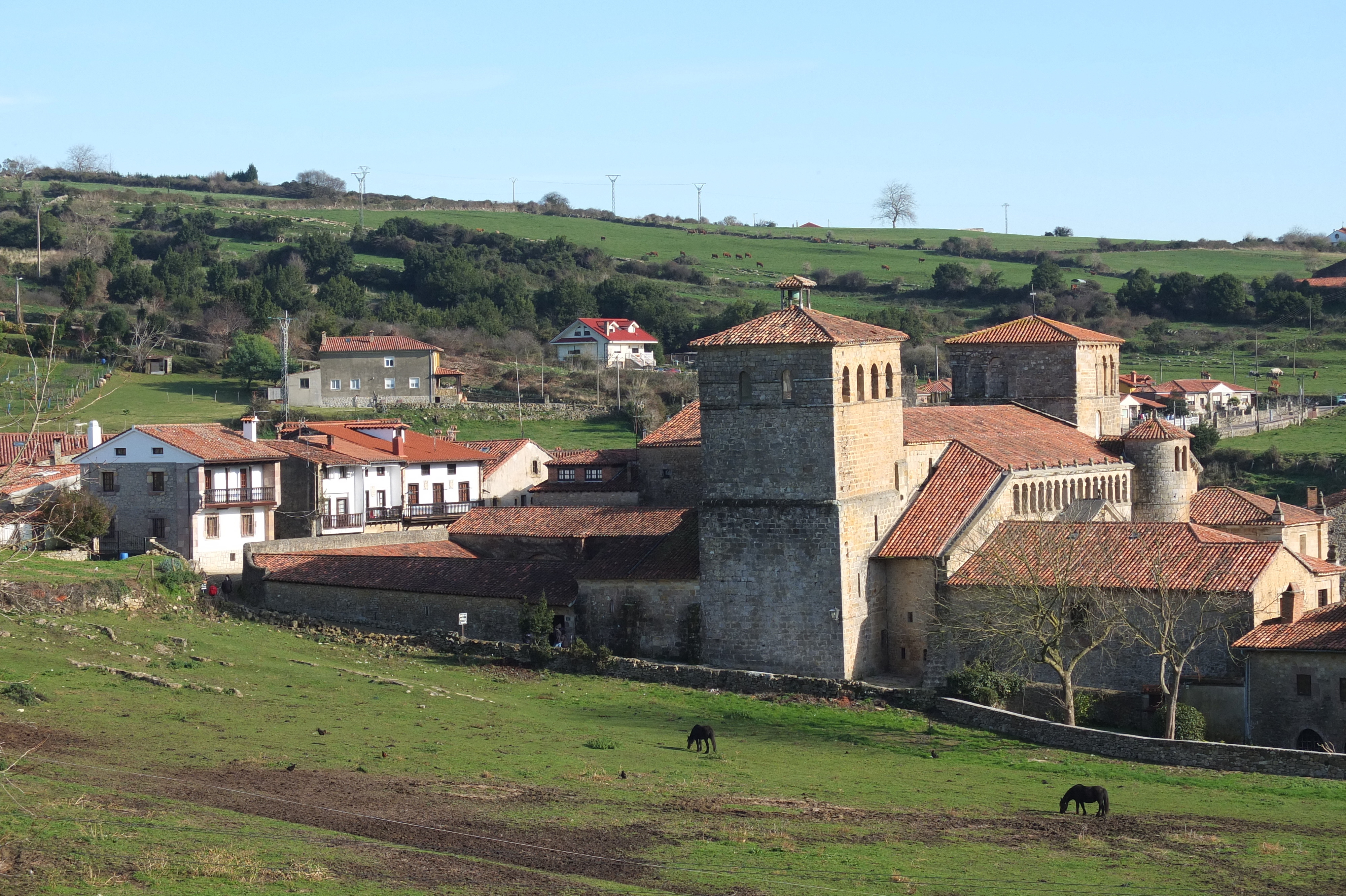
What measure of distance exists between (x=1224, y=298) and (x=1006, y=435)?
78794mm

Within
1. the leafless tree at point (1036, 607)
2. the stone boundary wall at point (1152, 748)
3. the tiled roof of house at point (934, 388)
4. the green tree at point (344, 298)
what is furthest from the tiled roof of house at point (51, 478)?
the green tree at point (344, 298)

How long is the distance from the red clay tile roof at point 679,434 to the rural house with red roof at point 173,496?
14.5 m

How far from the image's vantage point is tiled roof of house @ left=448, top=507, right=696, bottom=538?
169 feet

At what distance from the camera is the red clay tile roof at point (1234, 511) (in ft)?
184

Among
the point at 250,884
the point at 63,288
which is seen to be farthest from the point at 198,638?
the point at 63,288

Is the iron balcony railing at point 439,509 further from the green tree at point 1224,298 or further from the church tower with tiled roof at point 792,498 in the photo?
the green tree at point 1224,298

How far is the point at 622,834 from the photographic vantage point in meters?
26.6

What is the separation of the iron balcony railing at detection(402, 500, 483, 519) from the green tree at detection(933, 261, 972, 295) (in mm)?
78147

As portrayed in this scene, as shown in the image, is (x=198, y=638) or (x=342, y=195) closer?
(x=198, y=638)

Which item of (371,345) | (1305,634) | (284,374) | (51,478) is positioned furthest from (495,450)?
(1305,634)

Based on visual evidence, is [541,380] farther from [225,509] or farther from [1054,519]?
[1054,519]

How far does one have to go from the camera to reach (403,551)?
180 ft

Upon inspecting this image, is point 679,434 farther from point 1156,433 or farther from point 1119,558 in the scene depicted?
point 1119,558

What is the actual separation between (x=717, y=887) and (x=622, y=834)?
343cm
